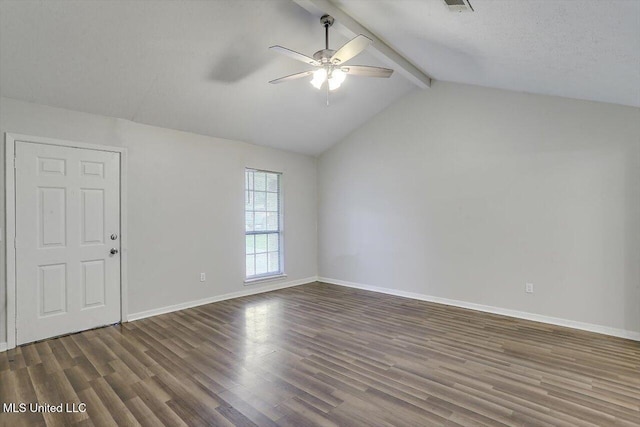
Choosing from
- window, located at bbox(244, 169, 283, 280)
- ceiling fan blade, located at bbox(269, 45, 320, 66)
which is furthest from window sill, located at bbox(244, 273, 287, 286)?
ceiling fan blade, located at bbox(269, 45, 320, 66)

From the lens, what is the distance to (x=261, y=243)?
5.53 metres

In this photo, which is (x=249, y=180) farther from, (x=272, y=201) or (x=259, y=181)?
(x=272, y=201)

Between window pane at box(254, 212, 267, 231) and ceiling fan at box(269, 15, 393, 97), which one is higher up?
ceiling fan at box(269, 15, 393, 97)

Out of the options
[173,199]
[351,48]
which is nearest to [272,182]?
[173,199]

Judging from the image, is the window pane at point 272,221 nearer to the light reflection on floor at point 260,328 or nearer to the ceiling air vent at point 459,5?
the light reflection on floor at point 260,328

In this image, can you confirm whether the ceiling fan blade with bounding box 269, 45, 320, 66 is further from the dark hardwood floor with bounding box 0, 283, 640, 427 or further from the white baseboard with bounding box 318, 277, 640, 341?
the white baseboard with bounding box 318, 277, 640, 341

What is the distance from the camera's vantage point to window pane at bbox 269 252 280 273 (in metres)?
5.68

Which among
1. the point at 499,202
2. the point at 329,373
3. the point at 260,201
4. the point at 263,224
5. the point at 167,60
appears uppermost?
the point at 167,60

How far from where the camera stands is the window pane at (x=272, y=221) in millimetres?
5629

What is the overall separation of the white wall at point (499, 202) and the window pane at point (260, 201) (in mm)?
1432

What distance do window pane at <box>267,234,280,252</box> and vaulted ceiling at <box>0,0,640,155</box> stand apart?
2.20 metres

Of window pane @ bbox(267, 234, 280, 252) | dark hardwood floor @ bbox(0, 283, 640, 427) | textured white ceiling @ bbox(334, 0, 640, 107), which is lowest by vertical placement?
dark hardwood floor @ bbox(0, 283, 640, 427)

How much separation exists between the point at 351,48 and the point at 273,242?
3769 millimetres

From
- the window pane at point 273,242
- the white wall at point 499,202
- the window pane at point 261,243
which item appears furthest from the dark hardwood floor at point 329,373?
the window pane at point 273,242
